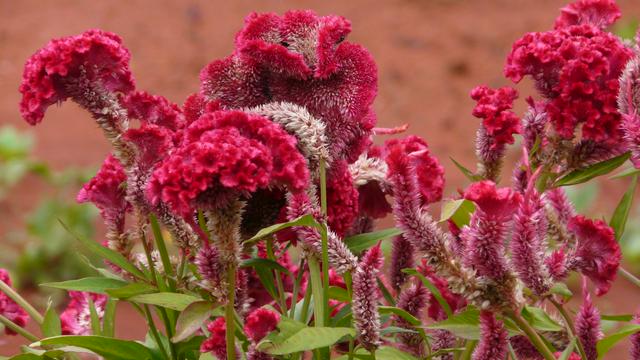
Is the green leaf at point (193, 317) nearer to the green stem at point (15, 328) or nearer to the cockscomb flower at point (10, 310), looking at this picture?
the green stem at point (15, 328)

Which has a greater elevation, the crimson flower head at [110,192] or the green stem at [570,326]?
the crimson flower head at [110,192]

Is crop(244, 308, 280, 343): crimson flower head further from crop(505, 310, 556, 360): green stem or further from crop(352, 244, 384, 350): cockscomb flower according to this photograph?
crop(505, 310, 556, 360): green stem

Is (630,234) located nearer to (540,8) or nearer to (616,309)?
(616,309)

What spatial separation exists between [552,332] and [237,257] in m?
0.57

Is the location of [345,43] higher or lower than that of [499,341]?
higher

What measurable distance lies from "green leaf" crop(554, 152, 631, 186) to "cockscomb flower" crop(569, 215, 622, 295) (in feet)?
0.38

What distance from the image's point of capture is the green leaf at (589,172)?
155 cm

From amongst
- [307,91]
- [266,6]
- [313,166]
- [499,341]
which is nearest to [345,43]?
[307,91]

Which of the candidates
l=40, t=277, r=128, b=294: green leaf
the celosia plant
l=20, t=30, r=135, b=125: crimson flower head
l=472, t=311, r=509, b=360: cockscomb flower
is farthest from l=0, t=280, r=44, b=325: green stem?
l=472, t=311, r=509, b=360: cockscomb flower

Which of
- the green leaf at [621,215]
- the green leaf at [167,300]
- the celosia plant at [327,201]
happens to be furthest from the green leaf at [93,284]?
the green leaf at [621,215]

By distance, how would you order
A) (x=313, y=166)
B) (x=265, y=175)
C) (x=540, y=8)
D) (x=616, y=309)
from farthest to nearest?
1. (x=540, y=8)
2. (x=616, y=309)
3. (x=313, y=166)
4. (x=265, y=175)

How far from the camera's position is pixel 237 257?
1.27 m

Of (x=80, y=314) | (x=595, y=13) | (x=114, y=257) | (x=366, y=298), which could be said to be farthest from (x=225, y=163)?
(x=595, y=13)

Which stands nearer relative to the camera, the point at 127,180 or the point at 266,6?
the point at 127,180
